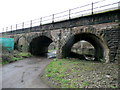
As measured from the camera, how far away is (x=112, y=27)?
5723mm

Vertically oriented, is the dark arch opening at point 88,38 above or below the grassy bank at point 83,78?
above

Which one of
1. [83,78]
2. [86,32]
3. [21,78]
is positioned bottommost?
[21,78]

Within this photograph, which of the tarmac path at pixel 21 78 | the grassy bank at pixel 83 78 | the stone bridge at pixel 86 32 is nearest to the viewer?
the grassy bank at pixel 83 78

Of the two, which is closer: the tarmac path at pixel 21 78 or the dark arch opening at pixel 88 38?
the tarmac path at pixel 21 78

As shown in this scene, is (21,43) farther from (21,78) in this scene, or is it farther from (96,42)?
(96,42)

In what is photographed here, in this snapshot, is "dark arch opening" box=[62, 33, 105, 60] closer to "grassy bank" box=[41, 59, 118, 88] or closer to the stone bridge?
the stone bridge

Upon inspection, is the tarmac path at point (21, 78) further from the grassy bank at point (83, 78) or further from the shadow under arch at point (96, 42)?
the shadow under arch at point (96, 42)

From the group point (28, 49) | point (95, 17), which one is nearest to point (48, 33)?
point (28, 49)

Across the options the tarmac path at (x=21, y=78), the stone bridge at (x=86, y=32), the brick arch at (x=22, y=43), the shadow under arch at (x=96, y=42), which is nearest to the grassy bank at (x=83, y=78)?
the tarmac path at (x=21, y=78)

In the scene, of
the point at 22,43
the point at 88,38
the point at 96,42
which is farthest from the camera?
the point at 22,43

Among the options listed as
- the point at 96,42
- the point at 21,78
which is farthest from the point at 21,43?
the point at 96,42

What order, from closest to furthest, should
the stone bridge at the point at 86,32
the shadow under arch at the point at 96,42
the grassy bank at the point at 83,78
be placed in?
the grassy bank at the point at 83,78
the stone bridge at the point at 86,32
the shadow under arch at the point at 96,42

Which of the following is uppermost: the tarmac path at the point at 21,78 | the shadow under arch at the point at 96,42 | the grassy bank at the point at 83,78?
the shadow under arch at the point at 96,42

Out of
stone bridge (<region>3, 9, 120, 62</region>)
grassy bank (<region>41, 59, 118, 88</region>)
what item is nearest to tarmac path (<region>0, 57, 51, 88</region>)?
grassy bank (<region>41, 59, 118, 88</region>)
